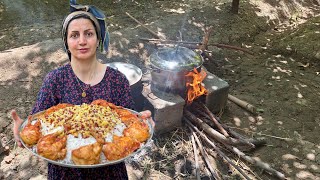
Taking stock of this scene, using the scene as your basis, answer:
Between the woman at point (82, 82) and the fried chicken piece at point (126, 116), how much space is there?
108 millimetres

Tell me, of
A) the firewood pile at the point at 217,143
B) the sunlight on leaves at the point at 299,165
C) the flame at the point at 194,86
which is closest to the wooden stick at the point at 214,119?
the firewood pile at the point at 217,143

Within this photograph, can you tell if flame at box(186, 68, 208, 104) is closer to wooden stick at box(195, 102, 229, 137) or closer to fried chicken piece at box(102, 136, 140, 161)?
wooden stick at box(195, 102, 229, 137)

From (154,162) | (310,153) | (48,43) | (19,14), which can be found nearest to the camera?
(154,162)

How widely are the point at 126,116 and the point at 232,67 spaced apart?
20.9ft

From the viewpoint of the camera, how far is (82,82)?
2609mm

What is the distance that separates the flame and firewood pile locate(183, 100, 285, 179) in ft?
1.07

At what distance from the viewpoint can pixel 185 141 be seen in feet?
18.6

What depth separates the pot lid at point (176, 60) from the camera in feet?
18.3

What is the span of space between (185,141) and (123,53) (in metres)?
3.04

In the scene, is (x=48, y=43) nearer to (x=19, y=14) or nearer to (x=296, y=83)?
(x=19, y=14)

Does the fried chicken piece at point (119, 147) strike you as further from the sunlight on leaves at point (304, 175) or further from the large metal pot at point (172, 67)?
the sunlight on leaves at point (304, 175)

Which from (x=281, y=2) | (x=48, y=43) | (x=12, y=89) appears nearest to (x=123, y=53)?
(x=48, y=43)

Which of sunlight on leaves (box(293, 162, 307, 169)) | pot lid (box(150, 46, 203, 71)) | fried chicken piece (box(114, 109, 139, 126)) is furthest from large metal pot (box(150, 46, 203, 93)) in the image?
fried chicken piece (box(114, 109, 139, 126))

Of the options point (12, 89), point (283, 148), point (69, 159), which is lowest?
point (283, 148)
